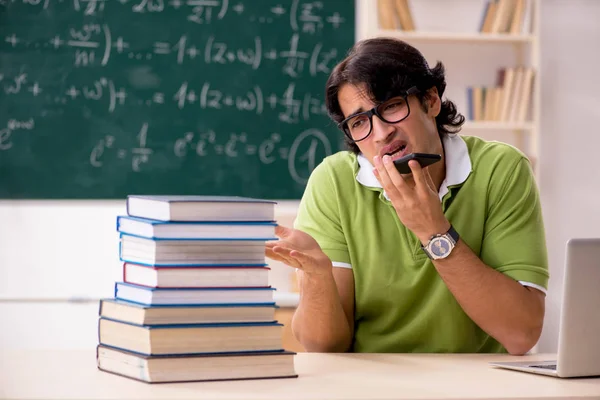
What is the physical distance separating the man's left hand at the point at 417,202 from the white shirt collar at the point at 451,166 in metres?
0.14

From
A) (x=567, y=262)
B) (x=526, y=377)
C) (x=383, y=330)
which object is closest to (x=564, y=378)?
(x=526, y=377)

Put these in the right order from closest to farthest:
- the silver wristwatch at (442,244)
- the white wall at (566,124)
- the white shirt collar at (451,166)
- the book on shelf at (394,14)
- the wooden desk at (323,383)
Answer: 1. the wooden desk at (323,383)
2. the silver wristwatch at (442,244)
3. the white shirt collar at (451,166)
4. the book on shelf at (394,14)
5. the white wall at (566,124)

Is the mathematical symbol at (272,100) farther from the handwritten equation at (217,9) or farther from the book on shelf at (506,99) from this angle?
→ the book on shelf at (506,99)

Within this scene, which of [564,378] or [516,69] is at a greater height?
[516,69]

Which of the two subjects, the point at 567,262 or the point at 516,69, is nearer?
the point at 567,262

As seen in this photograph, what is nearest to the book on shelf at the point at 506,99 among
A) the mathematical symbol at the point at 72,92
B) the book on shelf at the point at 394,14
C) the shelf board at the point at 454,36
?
the shelf board at the point at 454,36

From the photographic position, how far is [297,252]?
1.45 meters

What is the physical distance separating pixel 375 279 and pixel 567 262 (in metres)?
0.65

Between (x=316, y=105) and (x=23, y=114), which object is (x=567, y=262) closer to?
(x=316, y=105)

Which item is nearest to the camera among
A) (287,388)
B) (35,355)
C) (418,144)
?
(287,388)

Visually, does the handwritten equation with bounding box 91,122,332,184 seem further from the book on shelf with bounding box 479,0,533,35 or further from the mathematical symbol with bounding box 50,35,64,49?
the book on shelf with bounding box 479,0,533,35

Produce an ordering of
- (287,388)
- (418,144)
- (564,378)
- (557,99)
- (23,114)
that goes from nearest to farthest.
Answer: (287,388)
(564,378)
(418,144)
(23,114)
(557,99)

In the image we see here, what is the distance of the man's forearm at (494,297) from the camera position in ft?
5.48

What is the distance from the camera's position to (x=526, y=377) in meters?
1.34
